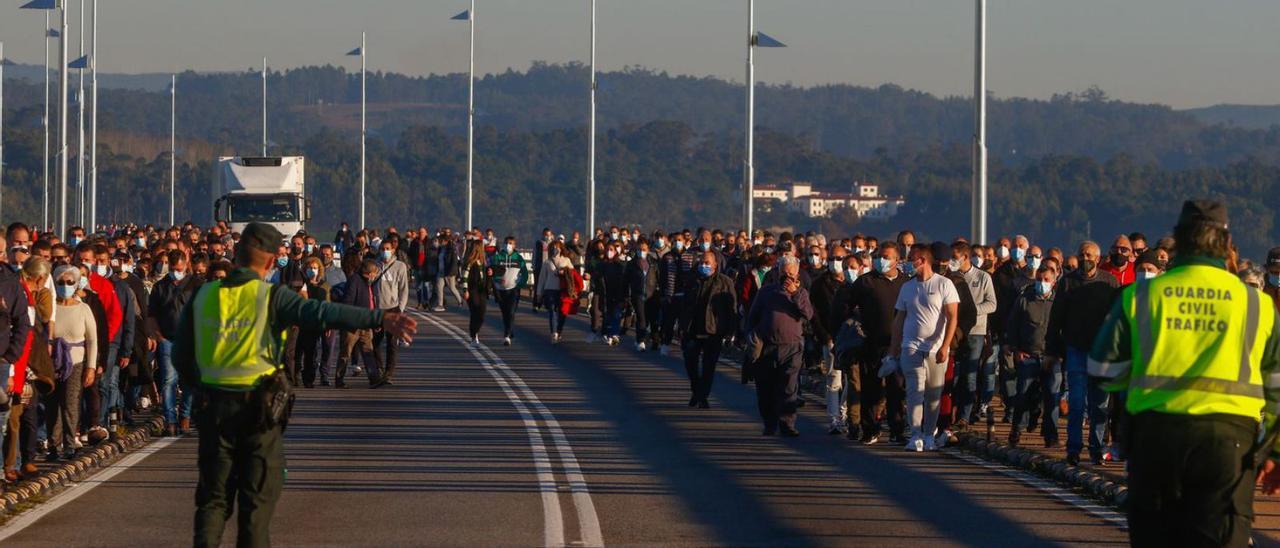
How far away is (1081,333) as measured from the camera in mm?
15875

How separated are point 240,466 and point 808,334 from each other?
573 inches

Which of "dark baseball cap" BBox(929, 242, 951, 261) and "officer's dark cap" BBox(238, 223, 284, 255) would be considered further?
"dark baseball cap" BBox(929, 242, 951, 261)

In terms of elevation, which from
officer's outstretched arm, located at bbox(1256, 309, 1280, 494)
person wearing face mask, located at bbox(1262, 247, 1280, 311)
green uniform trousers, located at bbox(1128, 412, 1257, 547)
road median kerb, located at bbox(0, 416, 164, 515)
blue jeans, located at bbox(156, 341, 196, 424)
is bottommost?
road median kerb, located at bbox(0, 416, 164, 515)

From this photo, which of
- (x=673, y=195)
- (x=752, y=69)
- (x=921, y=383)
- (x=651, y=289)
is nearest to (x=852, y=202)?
(x=673, y=195)

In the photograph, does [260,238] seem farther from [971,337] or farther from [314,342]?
[314,342]

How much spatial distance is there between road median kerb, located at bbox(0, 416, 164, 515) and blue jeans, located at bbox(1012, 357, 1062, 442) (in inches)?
296

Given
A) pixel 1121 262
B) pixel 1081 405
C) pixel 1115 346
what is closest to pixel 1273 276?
pixel 1081 405

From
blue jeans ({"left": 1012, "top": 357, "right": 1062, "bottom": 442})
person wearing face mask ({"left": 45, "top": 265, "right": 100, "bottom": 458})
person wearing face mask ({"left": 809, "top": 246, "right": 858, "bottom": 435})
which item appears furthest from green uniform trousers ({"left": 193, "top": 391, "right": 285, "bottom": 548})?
person wearing face mask ({"left": 809, "top": 246, "right": 858, "bottom": 435})

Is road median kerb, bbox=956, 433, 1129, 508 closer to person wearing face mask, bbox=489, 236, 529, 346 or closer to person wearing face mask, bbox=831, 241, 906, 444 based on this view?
person wearing face mask, bbox=831, 241, 906, 444

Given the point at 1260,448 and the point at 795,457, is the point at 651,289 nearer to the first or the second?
the point at 795,457

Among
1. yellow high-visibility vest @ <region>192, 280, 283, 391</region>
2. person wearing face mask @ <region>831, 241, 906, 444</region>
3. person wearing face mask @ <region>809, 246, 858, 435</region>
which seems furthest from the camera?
person wearing face mask @ <region>809, 246, 858, 435</region>

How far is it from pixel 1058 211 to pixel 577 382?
472 feet

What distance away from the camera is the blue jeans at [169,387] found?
18125 mm

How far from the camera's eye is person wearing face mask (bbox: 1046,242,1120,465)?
15.7 m
